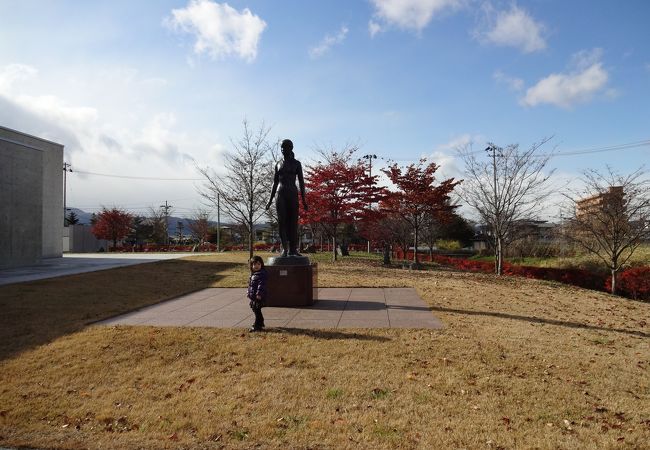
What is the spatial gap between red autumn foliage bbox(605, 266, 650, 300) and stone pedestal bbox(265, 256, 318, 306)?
12.4 m

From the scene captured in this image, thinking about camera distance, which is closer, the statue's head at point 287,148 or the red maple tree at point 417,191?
the statue's head at point 287,148

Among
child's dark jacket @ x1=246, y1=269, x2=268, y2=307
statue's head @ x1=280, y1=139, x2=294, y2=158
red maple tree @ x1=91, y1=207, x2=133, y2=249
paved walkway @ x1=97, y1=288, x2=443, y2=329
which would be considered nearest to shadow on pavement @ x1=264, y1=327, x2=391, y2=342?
paved walkway @ x1=97, y1=288, x2=443, y2=329

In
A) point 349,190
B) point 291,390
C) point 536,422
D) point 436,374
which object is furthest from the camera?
point 349,190

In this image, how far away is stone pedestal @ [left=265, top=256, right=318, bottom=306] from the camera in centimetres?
927

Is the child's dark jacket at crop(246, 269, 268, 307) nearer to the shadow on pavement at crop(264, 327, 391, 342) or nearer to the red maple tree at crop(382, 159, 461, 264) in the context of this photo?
the shadow on pavement at crop(264, 327, 391, 342)

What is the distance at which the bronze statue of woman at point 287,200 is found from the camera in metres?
9.79

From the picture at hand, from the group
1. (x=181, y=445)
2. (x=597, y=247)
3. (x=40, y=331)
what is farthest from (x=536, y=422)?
(x=597, y=247)

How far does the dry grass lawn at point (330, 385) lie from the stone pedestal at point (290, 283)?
2.12 m

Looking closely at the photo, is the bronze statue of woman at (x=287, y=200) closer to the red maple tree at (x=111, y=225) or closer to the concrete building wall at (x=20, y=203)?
the concrete building wall at (x=20, y=203)

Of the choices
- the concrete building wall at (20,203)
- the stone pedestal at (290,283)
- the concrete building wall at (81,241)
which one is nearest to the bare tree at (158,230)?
the concrete building wall at (81,241)

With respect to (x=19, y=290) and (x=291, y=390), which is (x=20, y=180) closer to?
(x=19, y=290)

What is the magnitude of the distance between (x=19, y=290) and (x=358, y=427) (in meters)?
10.7

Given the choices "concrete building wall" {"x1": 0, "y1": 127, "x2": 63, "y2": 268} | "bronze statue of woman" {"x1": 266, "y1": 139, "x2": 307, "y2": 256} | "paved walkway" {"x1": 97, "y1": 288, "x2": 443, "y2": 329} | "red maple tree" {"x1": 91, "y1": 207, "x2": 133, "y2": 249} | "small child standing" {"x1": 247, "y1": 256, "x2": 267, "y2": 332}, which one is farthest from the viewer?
"red maple tree" {"x1": 91, "y1": 207, "x2": 133, "y2": 249}

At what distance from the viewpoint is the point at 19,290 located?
11188 mm
